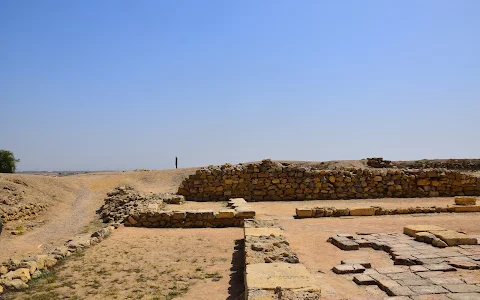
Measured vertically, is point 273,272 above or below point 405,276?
above

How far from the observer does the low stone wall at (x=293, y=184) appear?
53.4ft

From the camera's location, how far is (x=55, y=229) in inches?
582

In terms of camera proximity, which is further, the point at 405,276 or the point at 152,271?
the point at 152,271

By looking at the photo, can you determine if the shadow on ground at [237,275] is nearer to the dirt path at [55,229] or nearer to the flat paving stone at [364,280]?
the flat paving stone at [364,280]

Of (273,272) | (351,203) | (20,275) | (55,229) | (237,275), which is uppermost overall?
(273,272)

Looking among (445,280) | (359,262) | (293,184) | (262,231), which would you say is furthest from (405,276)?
(293,184)

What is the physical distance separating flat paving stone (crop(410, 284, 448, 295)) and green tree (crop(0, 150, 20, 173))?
37.7 meters

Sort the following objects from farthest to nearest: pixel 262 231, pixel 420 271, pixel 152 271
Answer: pixel 262 231, pixel 152 271, pixel 420 271

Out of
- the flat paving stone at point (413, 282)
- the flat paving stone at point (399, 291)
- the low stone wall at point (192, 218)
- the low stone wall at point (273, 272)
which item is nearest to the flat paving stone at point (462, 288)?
the flat paving stone at point (413, 282)

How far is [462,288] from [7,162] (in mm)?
38393

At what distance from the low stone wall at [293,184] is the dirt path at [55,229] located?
4.74 metres

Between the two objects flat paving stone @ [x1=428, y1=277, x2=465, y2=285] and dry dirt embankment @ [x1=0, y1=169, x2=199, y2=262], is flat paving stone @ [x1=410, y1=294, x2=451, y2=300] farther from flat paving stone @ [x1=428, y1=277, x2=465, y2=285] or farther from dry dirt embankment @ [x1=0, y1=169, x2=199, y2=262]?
dry dirt embankment @ [x1=0, y1=169, x2=199, y2=262]

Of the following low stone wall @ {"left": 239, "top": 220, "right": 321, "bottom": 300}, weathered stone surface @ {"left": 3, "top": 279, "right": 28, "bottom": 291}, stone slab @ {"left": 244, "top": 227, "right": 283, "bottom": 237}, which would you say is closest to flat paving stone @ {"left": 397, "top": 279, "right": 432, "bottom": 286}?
low stone wall @ {"left": 239, "top": 220, "right": 321, "bottom": 300}

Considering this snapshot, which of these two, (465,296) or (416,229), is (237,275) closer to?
(465,296)
